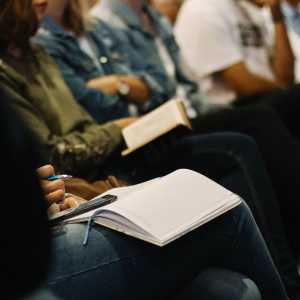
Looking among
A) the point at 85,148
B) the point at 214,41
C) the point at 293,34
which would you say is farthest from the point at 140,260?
the point at 293,34

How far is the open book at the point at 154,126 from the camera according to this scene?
137 centimetres

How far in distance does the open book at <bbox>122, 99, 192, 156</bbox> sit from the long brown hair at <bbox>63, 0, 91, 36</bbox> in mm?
480

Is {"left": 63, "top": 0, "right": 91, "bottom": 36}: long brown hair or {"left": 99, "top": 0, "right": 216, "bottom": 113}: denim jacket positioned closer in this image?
{"left": 63, "top": 0, "right": 91, "bottom": 36}: long brown hair

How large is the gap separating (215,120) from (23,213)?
114 cm

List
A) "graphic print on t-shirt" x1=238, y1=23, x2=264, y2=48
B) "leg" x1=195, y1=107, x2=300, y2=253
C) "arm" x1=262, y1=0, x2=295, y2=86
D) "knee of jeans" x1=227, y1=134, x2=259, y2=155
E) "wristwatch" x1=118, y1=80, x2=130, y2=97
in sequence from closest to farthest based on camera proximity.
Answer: "knee of jeans" x1=227, y1=134, x2=259, y2=155, "leg" x1=195, y1=107, x2=300, y2=253, "wristwatch" x1=118, y1=80, x2=130, y2=97, "graphic print on t-shirt" x1=238, y1=23, x2=264, y2=48, "arm" x1=262, y1=0, x2=295, y2=86

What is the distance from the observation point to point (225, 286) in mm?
922

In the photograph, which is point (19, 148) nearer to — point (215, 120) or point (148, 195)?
point (148, 195)

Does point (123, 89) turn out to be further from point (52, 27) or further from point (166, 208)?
point (166, 208)

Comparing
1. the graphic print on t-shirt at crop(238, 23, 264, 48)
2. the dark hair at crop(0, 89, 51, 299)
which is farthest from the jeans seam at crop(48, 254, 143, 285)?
the graphic print on t-shirt at crop(238, 23, 264, 48)

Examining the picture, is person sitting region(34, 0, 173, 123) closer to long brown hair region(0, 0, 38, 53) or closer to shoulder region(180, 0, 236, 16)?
long brown hair region(0, 0, 38, 53)

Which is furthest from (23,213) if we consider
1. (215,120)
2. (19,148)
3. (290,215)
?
(215,120)

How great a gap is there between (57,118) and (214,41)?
2.89 ft

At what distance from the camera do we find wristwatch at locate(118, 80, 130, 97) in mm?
1783

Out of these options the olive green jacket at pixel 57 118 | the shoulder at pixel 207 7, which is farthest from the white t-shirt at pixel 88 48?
the shoulder at pixel 207 7
